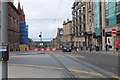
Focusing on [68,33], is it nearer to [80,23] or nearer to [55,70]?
[80,23]

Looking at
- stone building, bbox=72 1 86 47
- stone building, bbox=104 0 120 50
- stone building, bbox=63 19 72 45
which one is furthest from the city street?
stone building, bbox=63 19 72 45

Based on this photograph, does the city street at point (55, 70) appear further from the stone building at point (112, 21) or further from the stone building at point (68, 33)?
the stone building at point (68, 33)

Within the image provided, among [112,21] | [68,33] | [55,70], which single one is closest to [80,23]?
[68,33]

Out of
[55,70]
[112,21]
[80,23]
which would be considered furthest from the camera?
[80,23]

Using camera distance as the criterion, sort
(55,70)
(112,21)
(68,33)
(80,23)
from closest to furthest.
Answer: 1. (55,70)
2. (112,21)
3. (80,23)
4. (68,33)

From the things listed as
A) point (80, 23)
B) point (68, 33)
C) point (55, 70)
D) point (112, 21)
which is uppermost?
point (80, 23)

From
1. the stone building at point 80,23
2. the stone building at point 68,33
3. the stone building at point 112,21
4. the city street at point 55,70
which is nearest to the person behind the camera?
the city street at point 55,70

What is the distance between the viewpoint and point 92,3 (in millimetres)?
98562

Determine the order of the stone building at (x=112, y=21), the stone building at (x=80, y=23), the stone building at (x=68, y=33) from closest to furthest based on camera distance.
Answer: the stone building at (x=112, y=21), the stone building at (x=80, y=23), the stone building at (x=68, y=33)

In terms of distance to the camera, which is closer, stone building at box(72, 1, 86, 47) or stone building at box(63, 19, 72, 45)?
stone building at box(72, 1, 86, 47)

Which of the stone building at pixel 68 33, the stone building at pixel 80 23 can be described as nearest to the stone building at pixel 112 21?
the stone building at pixel 80 23

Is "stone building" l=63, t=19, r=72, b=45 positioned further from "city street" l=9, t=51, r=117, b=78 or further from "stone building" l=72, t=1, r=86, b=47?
"city street" l=9, t=51, r=117, b=78

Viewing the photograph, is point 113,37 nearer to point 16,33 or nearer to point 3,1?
point 16,33

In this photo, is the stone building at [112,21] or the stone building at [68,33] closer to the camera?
the stone building at [112,21]
